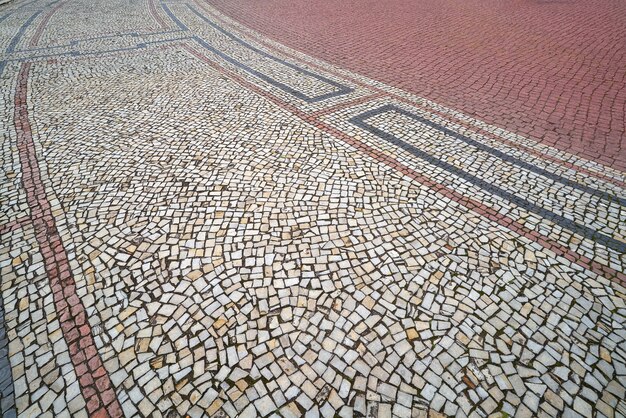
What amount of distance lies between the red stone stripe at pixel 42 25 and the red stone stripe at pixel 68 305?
762cm

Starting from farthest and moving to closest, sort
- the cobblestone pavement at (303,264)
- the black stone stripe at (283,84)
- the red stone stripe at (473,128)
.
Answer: the black stone stripe at (283,84)
the red stone stripe at (473,128)
the cobblestone pavement at (303,264)

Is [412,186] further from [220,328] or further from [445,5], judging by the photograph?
[445,5]

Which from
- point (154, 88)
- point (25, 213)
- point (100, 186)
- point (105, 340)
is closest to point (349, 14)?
point (154, 88)

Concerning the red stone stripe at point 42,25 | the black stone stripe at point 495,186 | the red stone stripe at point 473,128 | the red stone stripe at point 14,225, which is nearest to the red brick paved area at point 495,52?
the red stone stripe at point 473,128

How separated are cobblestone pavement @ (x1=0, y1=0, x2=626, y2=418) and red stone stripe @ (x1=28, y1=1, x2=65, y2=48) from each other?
16.5 feet

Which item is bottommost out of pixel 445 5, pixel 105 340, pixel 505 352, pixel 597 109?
pixel 105 340

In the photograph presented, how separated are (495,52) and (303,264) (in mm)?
8961

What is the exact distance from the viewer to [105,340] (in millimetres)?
3148

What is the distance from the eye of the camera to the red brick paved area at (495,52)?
646 centimetres

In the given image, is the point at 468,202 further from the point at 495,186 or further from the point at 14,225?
the point at 14,225

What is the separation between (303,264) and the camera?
386 cm

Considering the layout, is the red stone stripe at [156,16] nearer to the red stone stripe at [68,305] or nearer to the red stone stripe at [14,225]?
the red stone stripe at [68,305]

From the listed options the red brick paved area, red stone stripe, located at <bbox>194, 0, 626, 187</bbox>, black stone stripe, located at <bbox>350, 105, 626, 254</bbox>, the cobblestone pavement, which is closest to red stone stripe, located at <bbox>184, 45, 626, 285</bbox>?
the cobblestone pavement

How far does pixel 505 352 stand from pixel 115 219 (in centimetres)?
471
